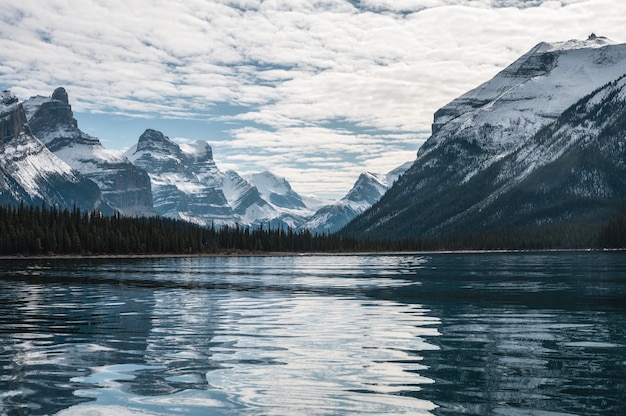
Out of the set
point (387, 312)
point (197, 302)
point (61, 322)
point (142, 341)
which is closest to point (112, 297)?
point (197, 302)

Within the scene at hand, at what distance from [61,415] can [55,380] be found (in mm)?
5770

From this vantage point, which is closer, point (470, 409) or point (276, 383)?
point (470, 409)

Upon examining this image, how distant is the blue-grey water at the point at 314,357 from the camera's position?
22922mm

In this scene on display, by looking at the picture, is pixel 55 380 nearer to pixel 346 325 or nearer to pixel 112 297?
pixel 346 325

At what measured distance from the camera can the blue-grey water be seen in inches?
902

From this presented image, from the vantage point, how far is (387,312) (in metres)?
54.6

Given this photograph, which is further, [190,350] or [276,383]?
[190,350]

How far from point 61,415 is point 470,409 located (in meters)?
12.2

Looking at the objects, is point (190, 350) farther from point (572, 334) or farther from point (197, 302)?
point (197, 302)

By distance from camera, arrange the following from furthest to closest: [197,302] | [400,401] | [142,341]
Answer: [197,302] < [142,341] < [400,401]

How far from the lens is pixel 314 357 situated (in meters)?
32.0

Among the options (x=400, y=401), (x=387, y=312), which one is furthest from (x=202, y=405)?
(x=387, y=312)

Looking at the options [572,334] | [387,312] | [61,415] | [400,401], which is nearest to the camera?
[61,415]

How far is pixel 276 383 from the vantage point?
25938 millimetres
